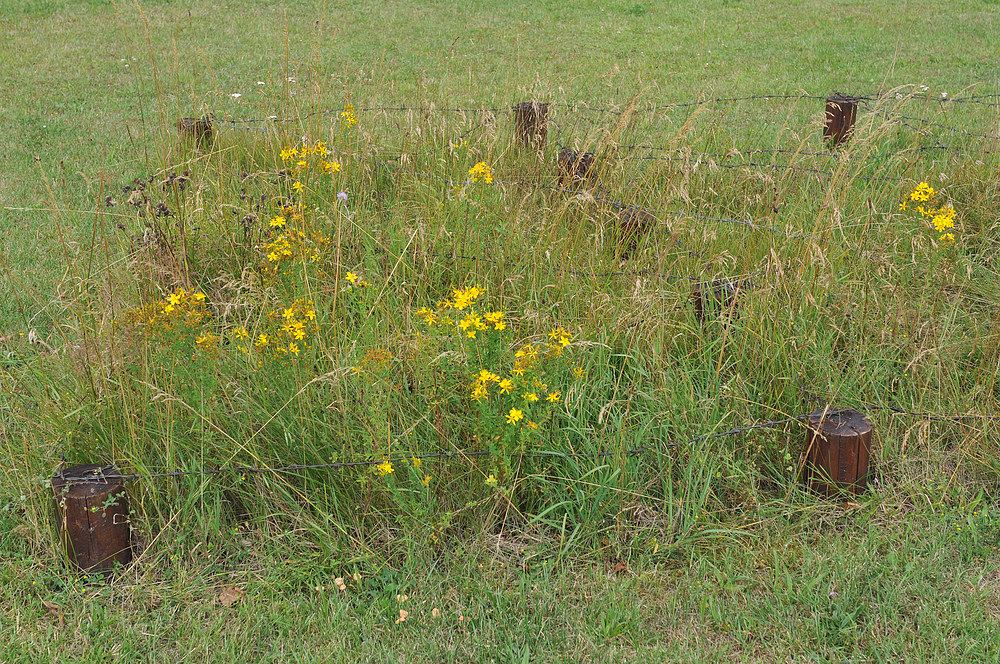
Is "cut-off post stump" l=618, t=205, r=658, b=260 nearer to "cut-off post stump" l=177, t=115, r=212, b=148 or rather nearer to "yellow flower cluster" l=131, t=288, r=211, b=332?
"yellow flower cluster" l=131, t=288, r=211, b=332

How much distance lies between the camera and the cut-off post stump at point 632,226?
3.82 metres

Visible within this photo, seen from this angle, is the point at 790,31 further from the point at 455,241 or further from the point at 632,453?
the point at 632,453

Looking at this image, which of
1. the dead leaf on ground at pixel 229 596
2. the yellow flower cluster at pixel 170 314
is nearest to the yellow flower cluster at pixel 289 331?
the yellow flower cluster at pixel 170 314

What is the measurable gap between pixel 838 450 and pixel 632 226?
4.66 feet

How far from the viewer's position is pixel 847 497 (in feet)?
9.53

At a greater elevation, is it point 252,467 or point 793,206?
point 793,206

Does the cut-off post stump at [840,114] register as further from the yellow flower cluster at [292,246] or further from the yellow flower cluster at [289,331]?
the yellow flower cluster at [289,331]

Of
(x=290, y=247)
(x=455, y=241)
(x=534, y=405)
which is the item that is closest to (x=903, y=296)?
(x=534, y=405)

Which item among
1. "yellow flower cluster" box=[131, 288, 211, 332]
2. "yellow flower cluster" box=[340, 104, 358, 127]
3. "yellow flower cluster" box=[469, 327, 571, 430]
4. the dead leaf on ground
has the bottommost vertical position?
the dead leaf on ground

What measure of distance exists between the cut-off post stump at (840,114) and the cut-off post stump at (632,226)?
1.89 m

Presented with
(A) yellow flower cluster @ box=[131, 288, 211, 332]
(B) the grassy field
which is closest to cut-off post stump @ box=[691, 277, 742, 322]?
(B) the grassy field

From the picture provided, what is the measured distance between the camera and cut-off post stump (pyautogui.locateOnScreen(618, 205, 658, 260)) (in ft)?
12.5

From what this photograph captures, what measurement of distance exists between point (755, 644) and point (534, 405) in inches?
38.6

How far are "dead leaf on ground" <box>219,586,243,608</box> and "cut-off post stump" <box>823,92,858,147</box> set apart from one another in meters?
4.20
